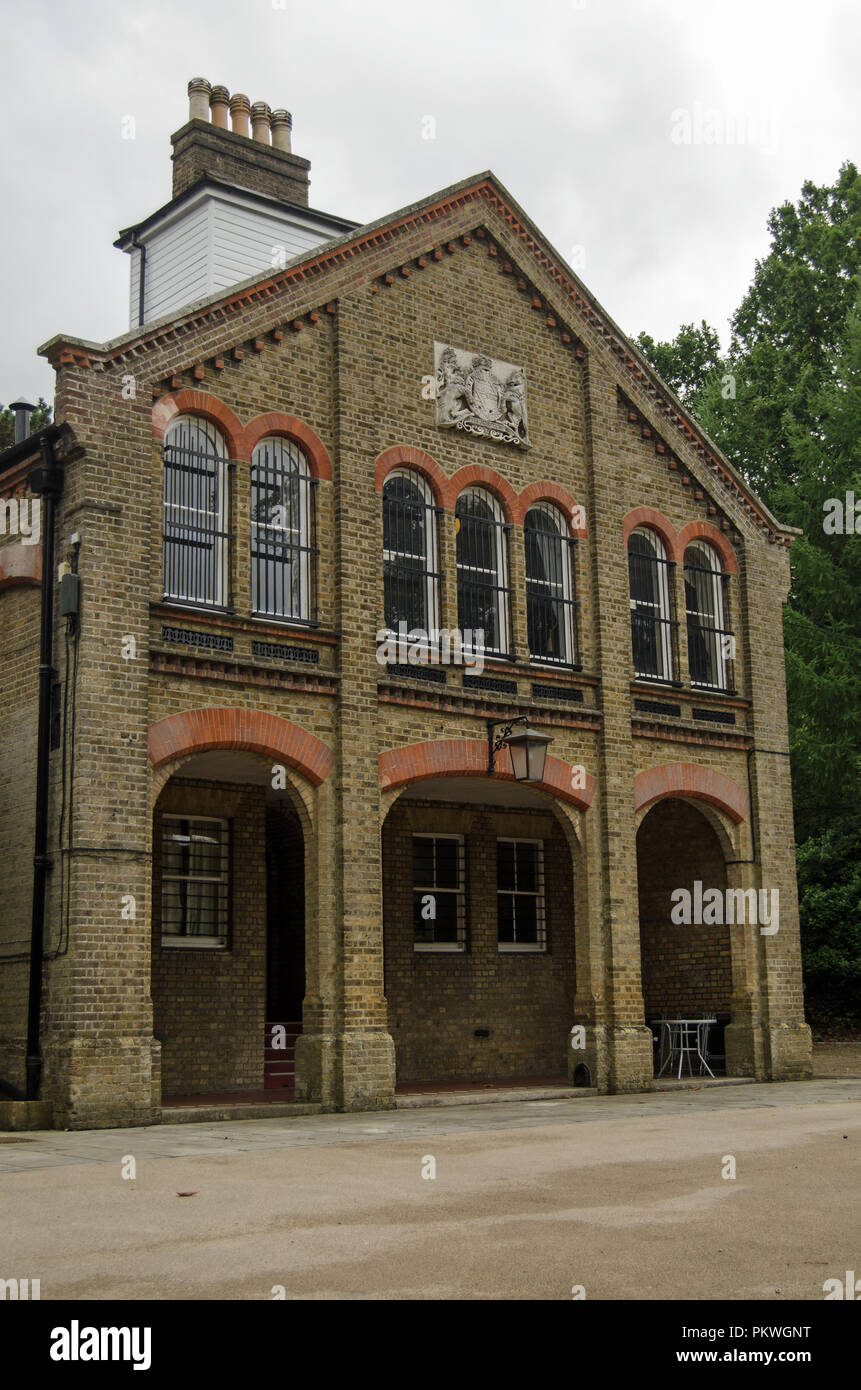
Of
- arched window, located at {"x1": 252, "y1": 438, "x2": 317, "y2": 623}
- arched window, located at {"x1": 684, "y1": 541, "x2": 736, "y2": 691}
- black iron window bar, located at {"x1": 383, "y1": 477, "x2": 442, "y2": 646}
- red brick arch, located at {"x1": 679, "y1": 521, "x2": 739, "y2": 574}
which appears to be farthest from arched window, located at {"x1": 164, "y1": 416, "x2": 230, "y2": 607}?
arched window, located at {"x1": 684, "y1": 541, "x2": 736, "y2": 691}

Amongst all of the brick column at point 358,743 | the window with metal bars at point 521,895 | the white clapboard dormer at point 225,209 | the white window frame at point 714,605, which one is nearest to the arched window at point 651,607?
the white window frame at point 714,605

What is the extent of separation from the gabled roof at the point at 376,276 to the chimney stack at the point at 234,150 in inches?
196

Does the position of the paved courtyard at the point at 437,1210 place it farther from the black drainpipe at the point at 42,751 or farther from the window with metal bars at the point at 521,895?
the window with metal bars at the point at 521,895

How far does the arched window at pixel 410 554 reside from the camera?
17266mm

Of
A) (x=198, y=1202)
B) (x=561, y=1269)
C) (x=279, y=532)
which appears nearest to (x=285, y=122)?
(x=279, y=532)

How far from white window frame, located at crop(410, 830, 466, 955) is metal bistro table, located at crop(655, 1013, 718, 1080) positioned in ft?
9.67

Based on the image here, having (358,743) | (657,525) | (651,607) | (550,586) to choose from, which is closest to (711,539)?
(657,525)

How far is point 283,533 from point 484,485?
3138 mm

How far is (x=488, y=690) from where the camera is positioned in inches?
696

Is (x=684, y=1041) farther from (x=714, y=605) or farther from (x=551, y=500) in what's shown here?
(x=551, y=500)

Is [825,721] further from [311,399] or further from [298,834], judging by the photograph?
[311,399]

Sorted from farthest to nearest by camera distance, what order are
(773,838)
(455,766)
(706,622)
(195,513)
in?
(706,622), (773,838), (455,766), (195,513)

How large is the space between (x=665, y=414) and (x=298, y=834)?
7.78 metres

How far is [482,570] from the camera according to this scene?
59.7 feet
